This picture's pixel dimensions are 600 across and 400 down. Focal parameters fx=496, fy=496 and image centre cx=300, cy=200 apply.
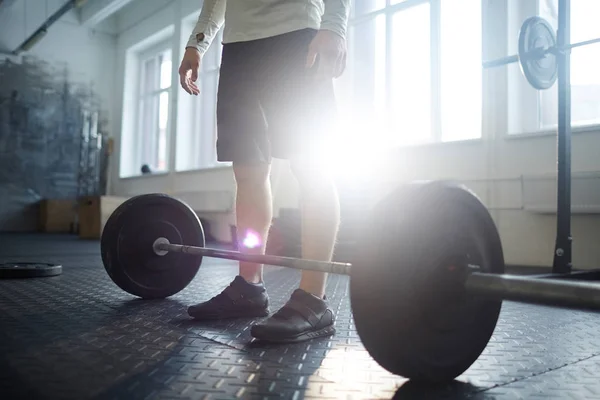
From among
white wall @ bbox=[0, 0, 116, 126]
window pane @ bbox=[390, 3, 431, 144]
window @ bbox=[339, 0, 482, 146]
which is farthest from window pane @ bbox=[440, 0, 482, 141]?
white wall @ bbox=[0, 0, 116, 126]

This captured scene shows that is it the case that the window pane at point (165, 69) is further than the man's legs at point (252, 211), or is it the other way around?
the window pane at point (165, 69)

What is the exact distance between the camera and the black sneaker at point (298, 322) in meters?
1.04

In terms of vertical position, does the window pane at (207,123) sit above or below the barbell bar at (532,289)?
above

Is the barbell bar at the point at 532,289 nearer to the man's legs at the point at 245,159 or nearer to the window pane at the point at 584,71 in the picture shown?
the man's legs at the point at 245,159

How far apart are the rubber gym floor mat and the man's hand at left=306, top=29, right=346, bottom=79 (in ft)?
1.98

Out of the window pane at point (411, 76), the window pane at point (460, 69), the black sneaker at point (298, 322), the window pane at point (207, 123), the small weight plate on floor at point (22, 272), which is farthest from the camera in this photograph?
the window pane at point (207, 123)

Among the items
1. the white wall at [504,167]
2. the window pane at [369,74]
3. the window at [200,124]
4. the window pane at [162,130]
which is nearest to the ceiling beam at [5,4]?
the window pane at [162,130]

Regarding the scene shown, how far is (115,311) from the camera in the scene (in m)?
1.39

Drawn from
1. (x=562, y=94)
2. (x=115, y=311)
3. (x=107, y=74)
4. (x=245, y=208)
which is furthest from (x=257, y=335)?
(x=107, y=74)

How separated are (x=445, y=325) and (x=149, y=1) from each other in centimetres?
696

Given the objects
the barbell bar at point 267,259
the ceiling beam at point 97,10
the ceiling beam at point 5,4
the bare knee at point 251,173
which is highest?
the ceiling beam at point 97,10

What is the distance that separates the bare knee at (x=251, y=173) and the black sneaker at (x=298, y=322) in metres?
0.34

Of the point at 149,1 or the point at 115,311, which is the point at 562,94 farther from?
the point at 149,1

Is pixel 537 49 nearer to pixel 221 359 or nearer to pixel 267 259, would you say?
pixel 267 259
